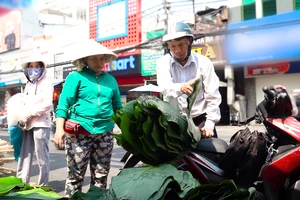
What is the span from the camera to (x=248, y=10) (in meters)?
12.5

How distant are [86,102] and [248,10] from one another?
1130 cm

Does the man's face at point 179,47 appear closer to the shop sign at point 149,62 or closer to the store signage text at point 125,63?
the shop sign at point 149,62

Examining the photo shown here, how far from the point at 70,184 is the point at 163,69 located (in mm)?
1113

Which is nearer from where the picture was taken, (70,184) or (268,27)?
(70,184)

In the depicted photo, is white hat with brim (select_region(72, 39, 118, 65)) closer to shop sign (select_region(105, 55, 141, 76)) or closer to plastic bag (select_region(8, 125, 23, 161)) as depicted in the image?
plastic bag (select_region(8, 125, 23, 161))

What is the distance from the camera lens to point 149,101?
4.19 ft

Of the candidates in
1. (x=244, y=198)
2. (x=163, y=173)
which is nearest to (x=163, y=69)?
(x=163, y=173)

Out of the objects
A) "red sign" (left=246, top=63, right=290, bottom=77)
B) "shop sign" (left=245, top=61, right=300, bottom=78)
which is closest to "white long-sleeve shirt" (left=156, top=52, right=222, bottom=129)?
"shop sign" (left=245, top=61, right=300, bottom=78)

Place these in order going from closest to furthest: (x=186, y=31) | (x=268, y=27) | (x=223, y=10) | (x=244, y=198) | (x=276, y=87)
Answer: (x=244, y=198), (x=186, y=31), (x=276, y=87), (x=268, y=27), (x=223, y=10)

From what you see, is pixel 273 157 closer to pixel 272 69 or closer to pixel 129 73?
pixel 272 69

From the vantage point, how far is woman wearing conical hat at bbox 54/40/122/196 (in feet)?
8.04

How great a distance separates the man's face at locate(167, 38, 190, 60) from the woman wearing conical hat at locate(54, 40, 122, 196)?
2.01 ft

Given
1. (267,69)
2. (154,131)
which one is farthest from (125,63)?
(154,131)

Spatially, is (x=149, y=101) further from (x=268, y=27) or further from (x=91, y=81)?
(x=268, y=27)
